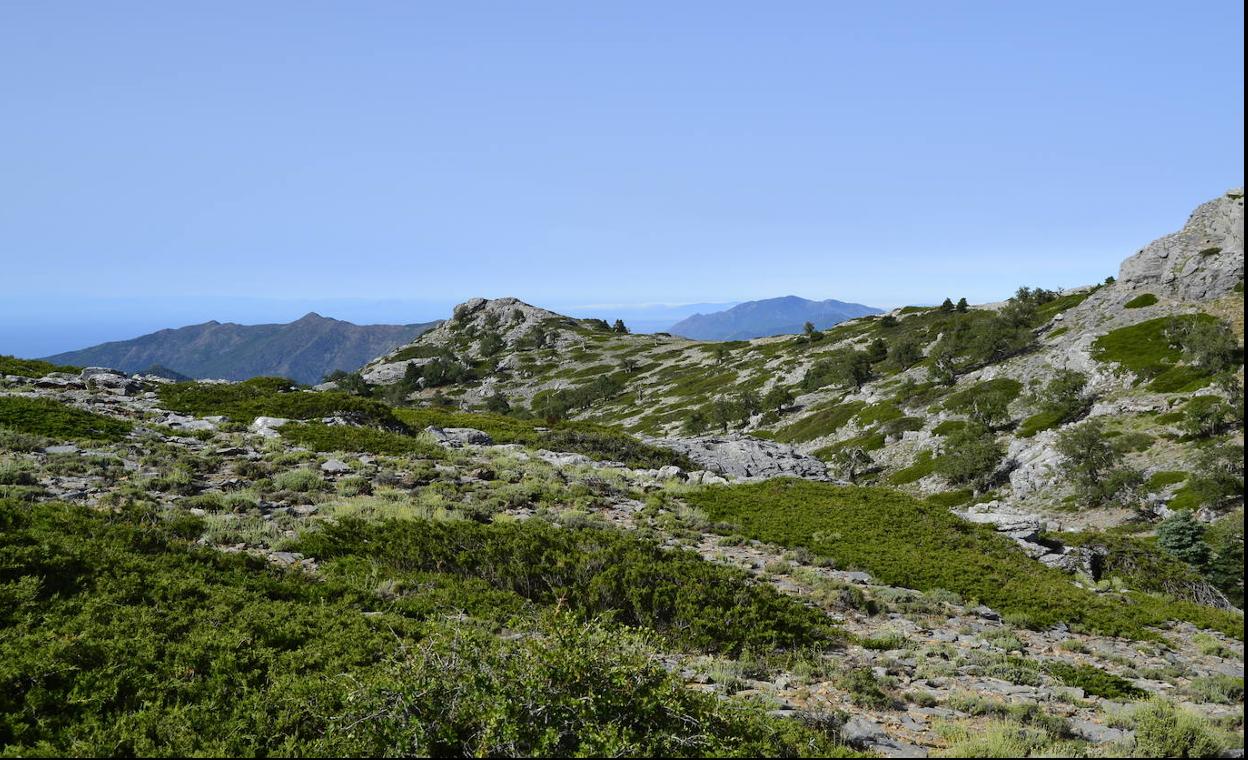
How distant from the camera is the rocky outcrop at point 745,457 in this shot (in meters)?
40.6

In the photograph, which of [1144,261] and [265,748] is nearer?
[265,748]

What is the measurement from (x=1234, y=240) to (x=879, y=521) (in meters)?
94.5

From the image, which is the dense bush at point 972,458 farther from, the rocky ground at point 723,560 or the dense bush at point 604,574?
the dense bush at point 604,574

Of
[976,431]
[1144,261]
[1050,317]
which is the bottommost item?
[976,431]

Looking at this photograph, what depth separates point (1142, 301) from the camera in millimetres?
81438

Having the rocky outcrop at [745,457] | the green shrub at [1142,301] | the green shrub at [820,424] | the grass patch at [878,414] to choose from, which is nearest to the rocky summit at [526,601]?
the rocky outcrop at [745,457]

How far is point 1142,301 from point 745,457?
74.1 m

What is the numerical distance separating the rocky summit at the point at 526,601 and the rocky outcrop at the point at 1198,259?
52.5 m

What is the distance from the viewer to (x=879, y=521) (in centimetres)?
2191

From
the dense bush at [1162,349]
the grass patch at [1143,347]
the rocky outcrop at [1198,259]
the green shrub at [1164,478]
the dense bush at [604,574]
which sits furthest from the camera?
the rocky outcrop at [1198,259]

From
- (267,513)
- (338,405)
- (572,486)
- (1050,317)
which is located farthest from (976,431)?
(267,513)

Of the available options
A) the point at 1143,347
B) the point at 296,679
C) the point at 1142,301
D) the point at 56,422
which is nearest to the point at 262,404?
the point at 56,422

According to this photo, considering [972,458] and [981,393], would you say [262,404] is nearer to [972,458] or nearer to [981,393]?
[972,458]

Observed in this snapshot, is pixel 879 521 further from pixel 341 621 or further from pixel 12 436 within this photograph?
pixel 12 436
